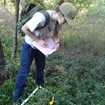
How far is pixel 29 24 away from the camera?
4.20 metres

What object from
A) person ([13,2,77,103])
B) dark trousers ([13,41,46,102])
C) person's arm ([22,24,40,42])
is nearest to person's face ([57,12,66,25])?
person ([13,2,77,103])

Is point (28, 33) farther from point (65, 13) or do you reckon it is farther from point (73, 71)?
point (73, 71)

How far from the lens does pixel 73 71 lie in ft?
19.3

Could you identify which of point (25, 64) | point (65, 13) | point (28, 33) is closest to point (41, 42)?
point (28, 33)

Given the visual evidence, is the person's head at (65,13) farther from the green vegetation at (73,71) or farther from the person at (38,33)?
the green vegetation at (73,71)

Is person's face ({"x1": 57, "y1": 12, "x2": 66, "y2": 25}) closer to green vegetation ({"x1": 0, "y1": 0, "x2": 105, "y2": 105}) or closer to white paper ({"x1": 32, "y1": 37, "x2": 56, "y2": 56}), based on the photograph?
white paper ({"x1": 32, "y1": 37, "x2": 56, "y2": 56})

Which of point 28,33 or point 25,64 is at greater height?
point 28,33

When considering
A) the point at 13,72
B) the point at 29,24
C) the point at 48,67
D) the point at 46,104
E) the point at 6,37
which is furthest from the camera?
the point at 6,37

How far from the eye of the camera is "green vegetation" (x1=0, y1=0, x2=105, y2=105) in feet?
15.9

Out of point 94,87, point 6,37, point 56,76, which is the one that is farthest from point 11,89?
point 6,37

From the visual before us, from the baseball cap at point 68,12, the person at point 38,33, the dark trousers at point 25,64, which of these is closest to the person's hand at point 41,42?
the person at point 38,33

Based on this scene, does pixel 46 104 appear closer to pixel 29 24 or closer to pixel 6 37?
pixel 29 24

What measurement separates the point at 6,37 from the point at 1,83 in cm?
301

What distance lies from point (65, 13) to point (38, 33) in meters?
0.56
